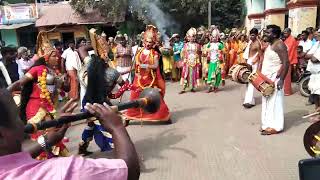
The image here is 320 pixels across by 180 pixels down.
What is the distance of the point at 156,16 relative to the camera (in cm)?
2509

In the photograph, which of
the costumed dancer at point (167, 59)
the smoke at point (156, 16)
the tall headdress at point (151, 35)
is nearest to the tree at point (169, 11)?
the smoke at point (156, 16)

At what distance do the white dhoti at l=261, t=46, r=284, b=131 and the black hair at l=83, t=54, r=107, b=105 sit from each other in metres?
2.73

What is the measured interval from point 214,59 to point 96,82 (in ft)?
20.5

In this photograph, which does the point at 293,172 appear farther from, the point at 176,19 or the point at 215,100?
the point at 176,19

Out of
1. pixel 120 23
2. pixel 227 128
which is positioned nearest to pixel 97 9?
pixel 120 23

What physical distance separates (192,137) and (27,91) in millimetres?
2751

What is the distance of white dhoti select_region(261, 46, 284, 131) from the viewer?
6118mm

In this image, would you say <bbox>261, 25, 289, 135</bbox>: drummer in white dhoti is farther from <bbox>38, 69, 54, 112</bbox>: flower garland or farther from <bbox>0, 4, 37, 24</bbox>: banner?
<bbox>0, 4, 37, 24</bbox>: banner

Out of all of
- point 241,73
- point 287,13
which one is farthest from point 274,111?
point 287,13

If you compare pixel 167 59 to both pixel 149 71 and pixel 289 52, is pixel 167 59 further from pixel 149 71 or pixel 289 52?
pixel 149 71

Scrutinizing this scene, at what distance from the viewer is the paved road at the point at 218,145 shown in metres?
4.72

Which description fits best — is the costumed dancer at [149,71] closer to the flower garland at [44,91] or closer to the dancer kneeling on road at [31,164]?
the flower garland at [44,91]

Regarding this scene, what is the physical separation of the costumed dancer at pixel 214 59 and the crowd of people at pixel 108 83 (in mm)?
25

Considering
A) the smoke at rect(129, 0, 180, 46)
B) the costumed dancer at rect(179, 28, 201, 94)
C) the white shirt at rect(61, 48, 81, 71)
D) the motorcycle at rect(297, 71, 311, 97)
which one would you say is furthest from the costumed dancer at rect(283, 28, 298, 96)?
the smoke at rect(129, 0, 180, 46)
